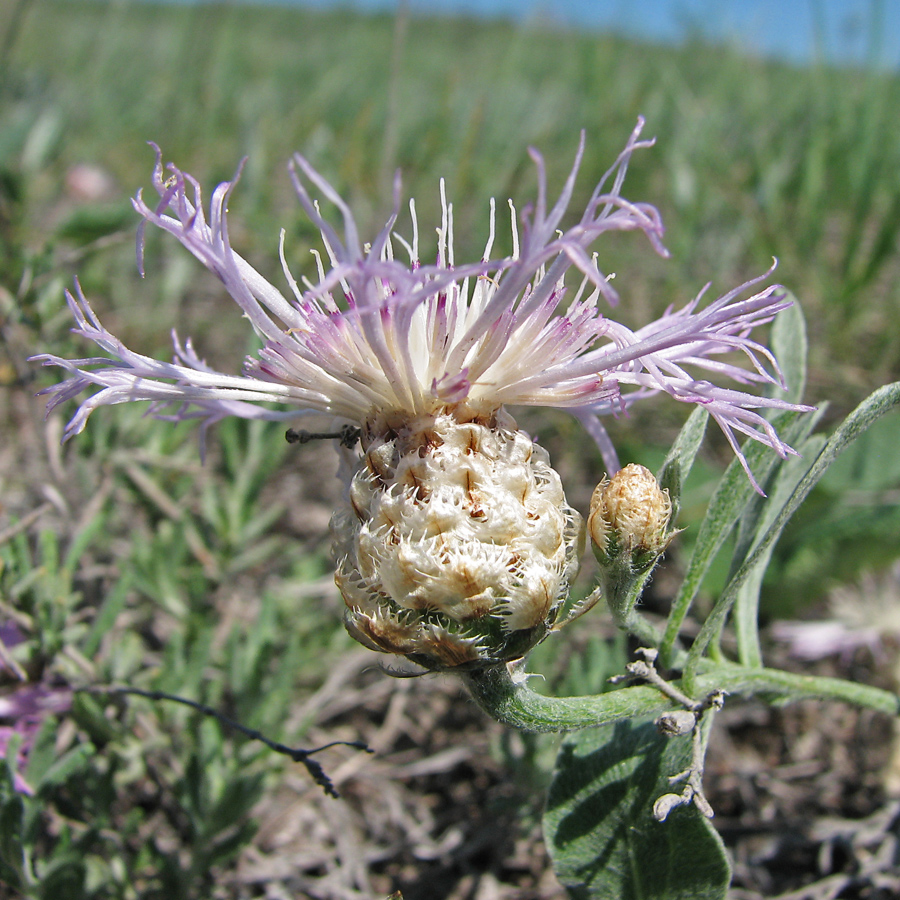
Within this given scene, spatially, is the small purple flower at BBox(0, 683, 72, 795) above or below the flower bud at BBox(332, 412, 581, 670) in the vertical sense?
below

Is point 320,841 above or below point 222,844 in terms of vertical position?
below

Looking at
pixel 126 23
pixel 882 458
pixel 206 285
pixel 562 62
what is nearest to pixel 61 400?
pixel 882 458

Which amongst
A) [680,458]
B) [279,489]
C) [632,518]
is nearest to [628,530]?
[632,518]

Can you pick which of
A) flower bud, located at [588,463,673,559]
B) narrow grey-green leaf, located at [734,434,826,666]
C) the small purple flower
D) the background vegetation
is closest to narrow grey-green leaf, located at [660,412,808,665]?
narrow grey-green leaf, located at [734,434,826,666]

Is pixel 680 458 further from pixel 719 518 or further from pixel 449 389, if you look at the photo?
pixel 449 389

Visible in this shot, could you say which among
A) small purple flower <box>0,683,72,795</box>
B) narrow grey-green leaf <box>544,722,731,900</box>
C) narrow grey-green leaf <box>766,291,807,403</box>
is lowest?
small purple flower <box>0,683,72,795</box>

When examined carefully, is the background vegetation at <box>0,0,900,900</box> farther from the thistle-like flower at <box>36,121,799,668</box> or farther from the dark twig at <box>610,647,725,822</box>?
the thistle-like flower at <box>36,121,799,668</box>

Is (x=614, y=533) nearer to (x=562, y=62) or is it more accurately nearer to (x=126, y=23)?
(x=562, y=62)

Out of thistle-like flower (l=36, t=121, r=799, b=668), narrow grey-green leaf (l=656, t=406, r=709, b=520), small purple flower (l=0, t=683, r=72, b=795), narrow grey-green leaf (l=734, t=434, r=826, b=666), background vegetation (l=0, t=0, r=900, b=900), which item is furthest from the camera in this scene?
background vegetation (l=0, t=0, r=900, b=900)
